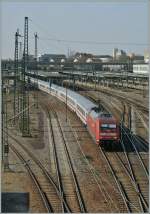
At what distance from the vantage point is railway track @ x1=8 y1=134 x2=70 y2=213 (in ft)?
58.2

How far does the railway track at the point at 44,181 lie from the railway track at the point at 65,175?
0.29m

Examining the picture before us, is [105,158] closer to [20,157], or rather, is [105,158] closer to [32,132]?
[20,157]

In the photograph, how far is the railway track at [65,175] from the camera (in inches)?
706

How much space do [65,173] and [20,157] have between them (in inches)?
164

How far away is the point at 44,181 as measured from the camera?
20.8m

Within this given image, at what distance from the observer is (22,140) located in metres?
30.4

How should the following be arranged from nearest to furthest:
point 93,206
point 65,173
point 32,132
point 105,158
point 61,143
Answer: point 93,206 < point 65,173 < point 105,158 < point 61,143 < point 32,132

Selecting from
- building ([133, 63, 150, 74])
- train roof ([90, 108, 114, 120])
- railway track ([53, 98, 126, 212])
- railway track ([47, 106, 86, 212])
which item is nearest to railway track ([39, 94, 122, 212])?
railway track ([53, 98, 126, 212])

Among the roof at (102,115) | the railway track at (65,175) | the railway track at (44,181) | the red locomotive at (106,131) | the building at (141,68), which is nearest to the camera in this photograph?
the railway track at (44,181)

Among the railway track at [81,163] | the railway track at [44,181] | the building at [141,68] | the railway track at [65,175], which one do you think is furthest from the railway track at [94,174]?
the building at [141,68]

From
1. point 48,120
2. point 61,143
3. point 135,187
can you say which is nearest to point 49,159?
point 61,143

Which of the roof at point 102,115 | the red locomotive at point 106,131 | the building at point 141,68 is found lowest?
the red locomotive at point 106,131

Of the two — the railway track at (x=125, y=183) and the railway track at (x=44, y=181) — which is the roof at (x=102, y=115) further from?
the railway track at (x=44, y=181)

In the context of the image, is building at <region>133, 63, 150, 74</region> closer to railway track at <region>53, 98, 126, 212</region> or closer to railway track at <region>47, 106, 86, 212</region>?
railway track at <region>53, 98, 126, 212</region>
